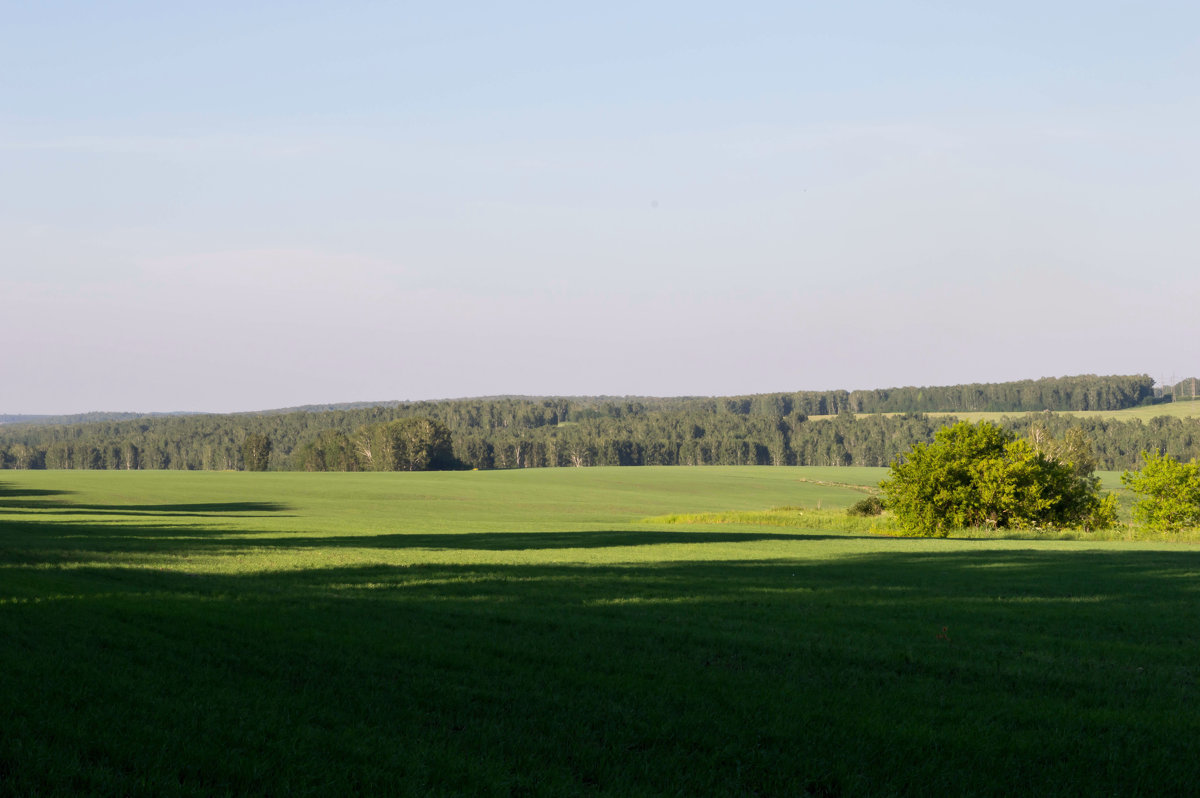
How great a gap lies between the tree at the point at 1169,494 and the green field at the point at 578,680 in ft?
123

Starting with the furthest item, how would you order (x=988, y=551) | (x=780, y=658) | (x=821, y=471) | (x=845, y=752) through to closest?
(x=821, y=471) < (x=988, y=551) < (x=780, y=658) < (x=845, y=752)

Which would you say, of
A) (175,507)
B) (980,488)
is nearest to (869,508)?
(980,488)

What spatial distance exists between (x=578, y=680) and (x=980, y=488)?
5199 centimetres

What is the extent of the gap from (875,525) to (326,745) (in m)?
57.6

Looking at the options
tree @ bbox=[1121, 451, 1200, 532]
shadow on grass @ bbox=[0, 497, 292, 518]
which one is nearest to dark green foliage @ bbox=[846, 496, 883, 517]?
tree @ bbox=[1121, 451, 1200, 532]

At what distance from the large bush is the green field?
32.6 meters

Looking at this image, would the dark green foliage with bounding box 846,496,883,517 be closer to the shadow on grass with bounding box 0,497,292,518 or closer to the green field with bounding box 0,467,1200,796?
the green field with bounding box 0,467,1200,796

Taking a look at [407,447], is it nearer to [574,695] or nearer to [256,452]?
[256,452]

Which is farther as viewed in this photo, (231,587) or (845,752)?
(231,587)

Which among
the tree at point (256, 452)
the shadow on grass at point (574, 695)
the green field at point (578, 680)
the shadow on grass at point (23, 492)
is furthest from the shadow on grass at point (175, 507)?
the tree at point (256, 452)

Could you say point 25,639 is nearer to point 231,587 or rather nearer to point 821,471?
point 231,587

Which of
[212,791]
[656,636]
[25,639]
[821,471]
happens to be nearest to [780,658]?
[656,636]

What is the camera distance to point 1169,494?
57.3 metres

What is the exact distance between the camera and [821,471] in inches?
6457
